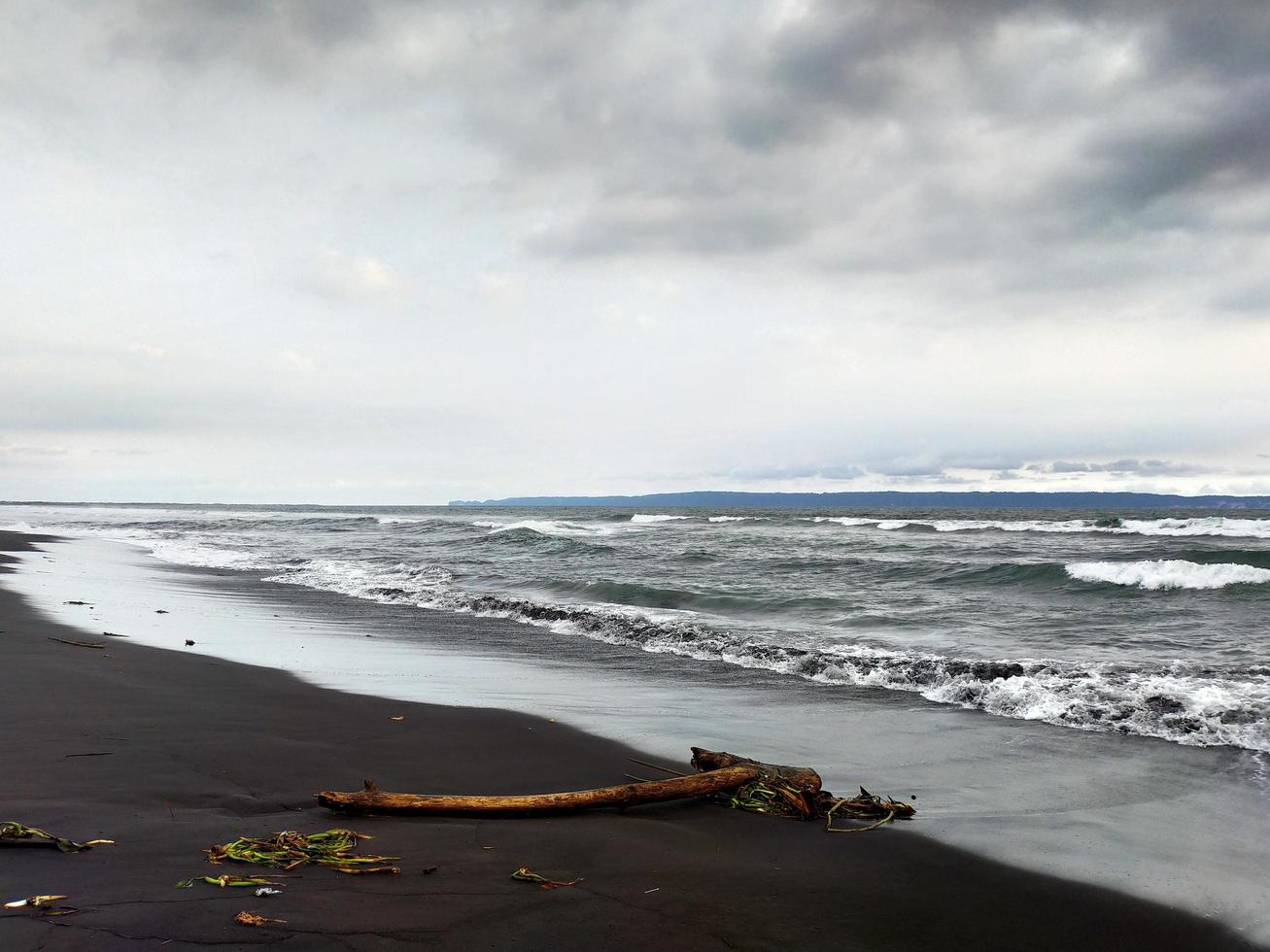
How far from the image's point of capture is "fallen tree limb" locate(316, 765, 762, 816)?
418 cm

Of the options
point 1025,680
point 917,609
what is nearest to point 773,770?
point 1025,680

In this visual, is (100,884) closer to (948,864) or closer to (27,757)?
(27,757)

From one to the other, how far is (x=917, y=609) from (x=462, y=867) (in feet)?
40.2

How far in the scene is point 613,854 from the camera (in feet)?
12.8

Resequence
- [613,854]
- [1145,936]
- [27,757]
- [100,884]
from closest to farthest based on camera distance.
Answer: [100,884]
[1145,936]
[613,854]
[27,757]

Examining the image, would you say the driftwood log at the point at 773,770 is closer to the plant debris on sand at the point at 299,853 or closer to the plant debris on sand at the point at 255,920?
the plant debris on sand at the point at 299,853

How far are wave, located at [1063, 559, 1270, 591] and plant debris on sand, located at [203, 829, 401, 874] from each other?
728 inches

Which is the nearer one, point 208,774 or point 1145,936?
point 1145,936

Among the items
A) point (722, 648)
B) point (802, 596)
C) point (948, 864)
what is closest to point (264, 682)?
point (722, 648)

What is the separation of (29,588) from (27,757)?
1308cm

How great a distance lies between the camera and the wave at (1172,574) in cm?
1677

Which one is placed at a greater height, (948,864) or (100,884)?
(100,884)

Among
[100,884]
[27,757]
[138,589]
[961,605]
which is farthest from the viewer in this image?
[138,589]

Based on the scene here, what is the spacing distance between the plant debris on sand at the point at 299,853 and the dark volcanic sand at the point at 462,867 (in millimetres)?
81
